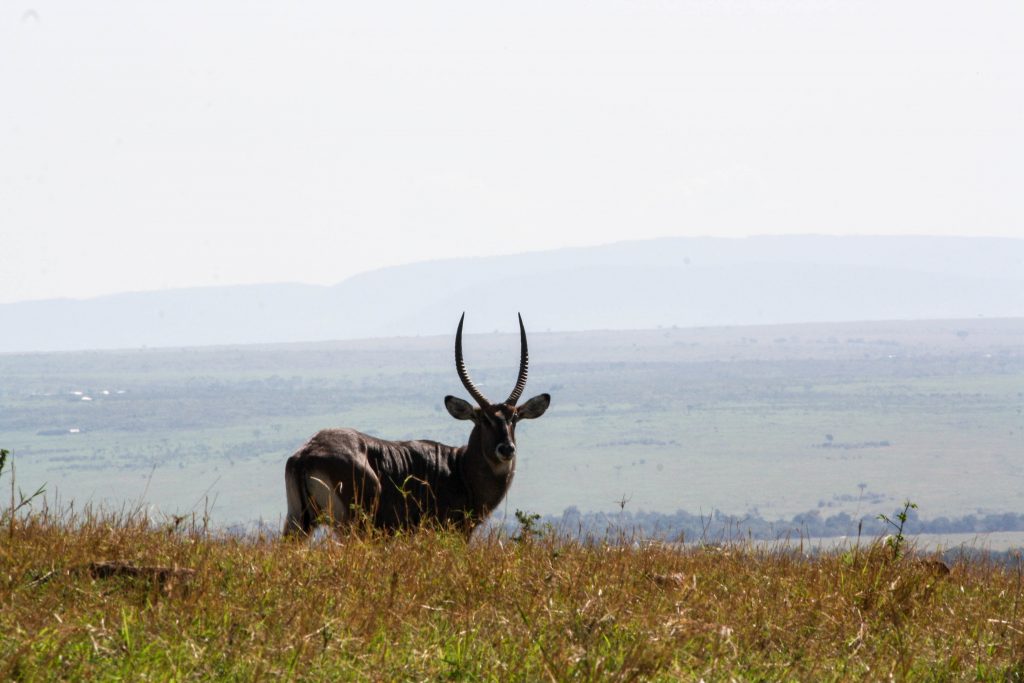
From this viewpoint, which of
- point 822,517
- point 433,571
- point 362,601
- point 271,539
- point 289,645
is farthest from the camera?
point 822,517

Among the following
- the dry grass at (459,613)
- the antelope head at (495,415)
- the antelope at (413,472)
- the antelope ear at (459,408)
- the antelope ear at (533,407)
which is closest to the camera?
the dry grass at (459,613)

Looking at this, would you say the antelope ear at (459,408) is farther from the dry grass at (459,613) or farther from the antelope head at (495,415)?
the dry grass at (459,613)

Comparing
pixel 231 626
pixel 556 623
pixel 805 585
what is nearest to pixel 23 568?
pixel 231 626

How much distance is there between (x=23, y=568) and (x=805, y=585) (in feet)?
12.4

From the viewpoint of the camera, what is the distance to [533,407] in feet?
40.4

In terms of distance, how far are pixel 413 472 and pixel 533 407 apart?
4.11 ft

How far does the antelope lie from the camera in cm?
1073

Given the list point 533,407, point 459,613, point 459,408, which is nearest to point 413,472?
point 459,408

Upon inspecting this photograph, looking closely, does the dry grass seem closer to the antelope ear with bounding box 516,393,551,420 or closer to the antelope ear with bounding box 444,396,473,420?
the antelope ear with bounding box 444,396,473,420

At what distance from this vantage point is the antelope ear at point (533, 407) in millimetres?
12130

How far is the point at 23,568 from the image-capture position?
6.54 m

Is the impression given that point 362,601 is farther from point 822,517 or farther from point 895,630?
point 822,517

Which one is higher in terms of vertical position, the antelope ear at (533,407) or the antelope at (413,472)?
the antelope ear at (533,407)

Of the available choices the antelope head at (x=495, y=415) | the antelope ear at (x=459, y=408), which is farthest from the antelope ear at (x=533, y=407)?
the antelope ear at (x=459, y=408)
